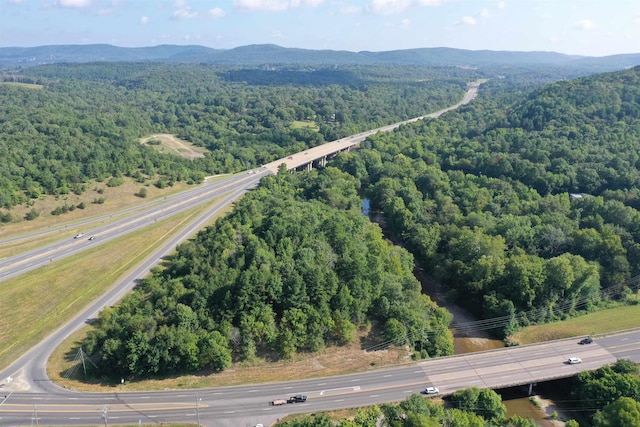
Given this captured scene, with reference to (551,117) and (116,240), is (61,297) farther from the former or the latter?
(551,117)

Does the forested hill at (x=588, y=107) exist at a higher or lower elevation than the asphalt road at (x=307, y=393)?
higher

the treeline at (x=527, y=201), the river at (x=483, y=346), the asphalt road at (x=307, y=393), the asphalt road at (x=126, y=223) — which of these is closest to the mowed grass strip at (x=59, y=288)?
the asphalt road at (x=126, y=223)

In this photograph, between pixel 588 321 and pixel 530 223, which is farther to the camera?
pixel 530 223

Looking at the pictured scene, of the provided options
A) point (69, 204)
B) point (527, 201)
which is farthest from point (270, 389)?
point (69, 204)

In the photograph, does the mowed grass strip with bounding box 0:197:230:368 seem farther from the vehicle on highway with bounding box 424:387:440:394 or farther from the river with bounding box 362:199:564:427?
the river with bounding box 362:199:564:427

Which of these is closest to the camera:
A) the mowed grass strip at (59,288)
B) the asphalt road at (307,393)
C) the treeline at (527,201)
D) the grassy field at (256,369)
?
the asphalt road at (307,393)

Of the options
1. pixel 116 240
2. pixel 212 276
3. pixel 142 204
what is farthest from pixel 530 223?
pixel 142 204

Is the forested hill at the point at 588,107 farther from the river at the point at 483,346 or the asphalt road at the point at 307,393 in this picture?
the asphalt road at the point at 307,393
